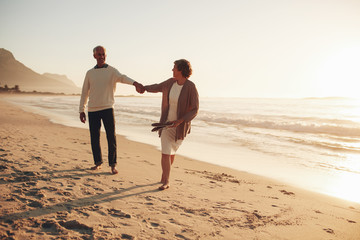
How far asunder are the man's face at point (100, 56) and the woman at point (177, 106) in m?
1.28

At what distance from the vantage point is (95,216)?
302 centimetres

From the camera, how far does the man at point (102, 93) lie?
4.77 m

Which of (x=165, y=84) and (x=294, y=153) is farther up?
(x=165, y=84)

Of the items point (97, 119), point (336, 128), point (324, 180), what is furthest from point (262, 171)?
point (336, 128)

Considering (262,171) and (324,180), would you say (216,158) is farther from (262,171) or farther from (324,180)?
(324,180)

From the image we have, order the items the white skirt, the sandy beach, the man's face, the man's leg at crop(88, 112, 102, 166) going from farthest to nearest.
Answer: the man's leg at crop(88, 112, 102, 166), the man's face, the white skirt, the sandy beach

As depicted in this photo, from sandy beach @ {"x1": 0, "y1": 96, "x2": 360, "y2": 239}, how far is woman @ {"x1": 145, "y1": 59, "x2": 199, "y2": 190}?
0.70 meters

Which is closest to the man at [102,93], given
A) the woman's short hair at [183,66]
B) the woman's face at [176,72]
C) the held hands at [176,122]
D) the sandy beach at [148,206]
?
A: the sandy beach at [148,206]

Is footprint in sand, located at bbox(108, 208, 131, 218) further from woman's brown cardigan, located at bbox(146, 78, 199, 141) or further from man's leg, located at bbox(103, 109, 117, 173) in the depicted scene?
man's leg, located at bbox(103, 109, 117, 173)

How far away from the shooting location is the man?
4773 mm

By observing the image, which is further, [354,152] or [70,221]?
[354,152]

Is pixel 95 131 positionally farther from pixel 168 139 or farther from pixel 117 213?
pixel 117 213

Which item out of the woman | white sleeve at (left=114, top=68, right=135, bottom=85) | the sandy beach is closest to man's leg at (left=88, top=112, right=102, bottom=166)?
the sandy beach

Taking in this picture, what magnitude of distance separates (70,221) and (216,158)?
5.28 m
